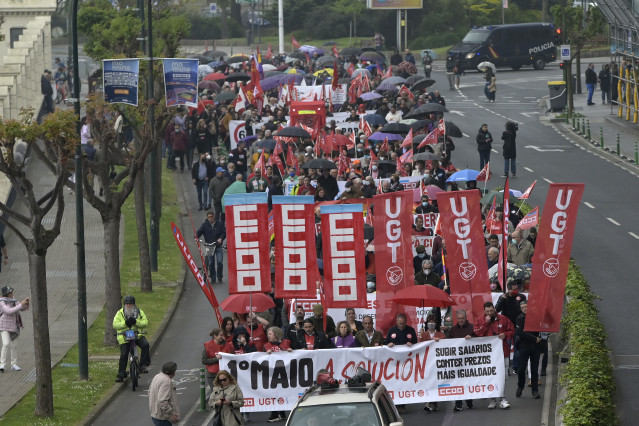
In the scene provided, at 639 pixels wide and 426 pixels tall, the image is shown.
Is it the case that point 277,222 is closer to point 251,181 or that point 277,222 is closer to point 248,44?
point 251,181

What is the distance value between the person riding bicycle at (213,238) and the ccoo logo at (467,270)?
33.5 feet

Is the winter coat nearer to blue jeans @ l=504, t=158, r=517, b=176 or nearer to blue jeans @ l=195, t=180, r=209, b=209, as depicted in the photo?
blue jeans @ l=195, t=180, r=209, b=209

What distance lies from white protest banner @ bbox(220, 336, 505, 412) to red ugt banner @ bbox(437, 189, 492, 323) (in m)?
1.12

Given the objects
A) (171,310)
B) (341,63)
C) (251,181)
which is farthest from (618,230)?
(341,63)

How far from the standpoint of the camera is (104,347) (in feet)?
80.9

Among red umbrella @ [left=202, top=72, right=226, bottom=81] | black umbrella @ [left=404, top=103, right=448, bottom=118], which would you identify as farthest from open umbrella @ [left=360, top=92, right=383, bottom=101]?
red umbrella @ [left=202, top=72, right=226, bottom=81]

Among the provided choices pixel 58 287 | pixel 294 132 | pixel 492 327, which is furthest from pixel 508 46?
pixel 492 327

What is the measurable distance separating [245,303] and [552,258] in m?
4.82

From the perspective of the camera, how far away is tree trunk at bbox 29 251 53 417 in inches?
774

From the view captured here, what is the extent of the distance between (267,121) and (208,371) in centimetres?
2252

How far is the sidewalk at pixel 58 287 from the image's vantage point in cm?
2253

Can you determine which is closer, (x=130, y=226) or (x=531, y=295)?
(x=531, y=295)

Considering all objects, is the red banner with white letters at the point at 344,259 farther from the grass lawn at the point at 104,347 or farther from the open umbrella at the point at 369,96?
the open umbrella at the point at 369,96

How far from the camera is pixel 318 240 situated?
25.9m
